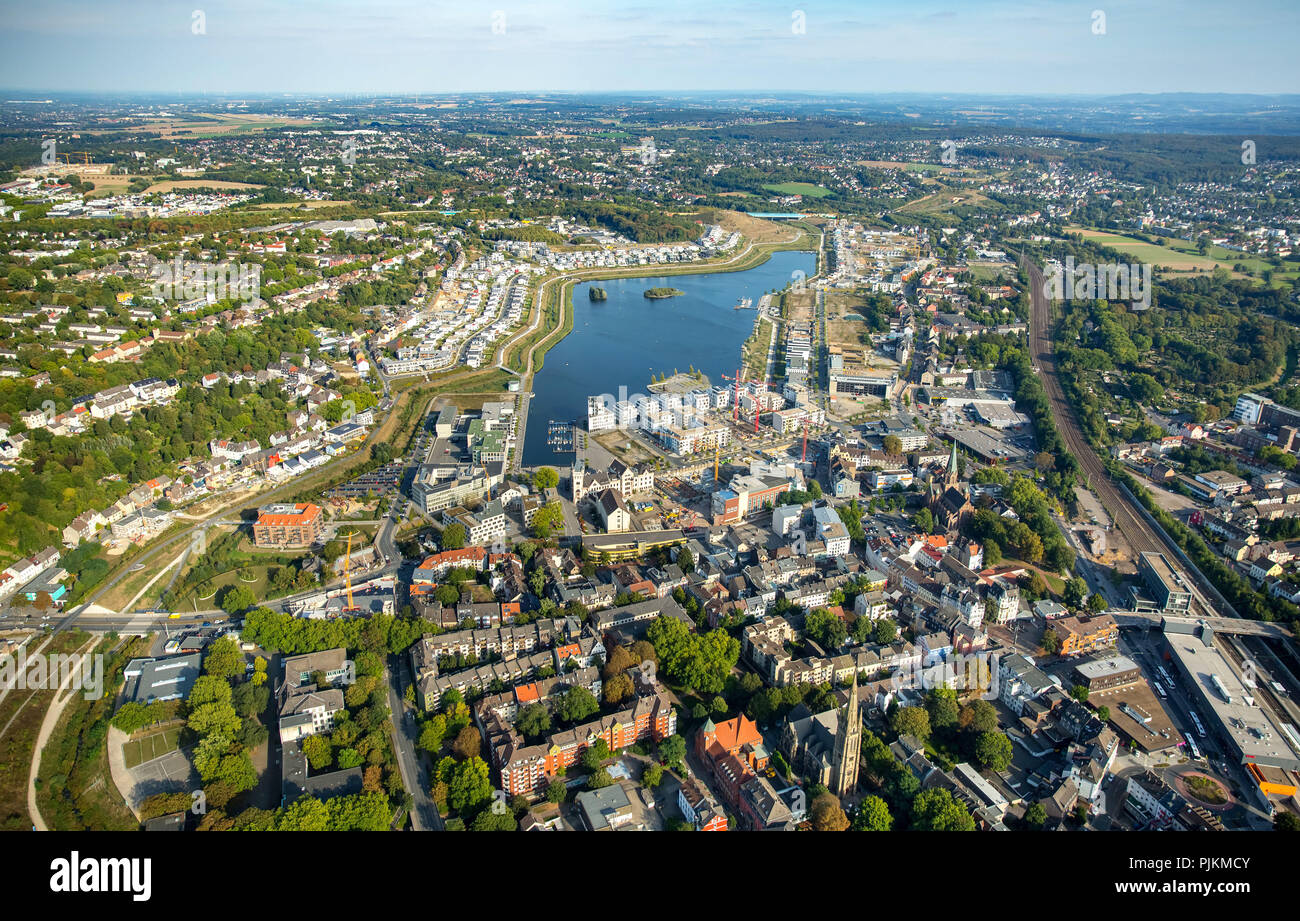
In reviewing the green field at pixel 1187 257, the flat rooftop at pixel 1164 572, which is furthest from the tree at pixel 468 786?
the green field at pixel 1187 257

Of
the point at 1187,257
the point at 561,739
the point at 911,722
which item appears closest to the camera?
the point at 561,739

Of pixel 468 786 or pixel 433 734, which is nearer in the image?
pixel 468 786

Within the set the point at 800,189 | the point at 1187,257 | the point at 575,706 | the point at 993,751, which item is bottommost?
the point at 993,751

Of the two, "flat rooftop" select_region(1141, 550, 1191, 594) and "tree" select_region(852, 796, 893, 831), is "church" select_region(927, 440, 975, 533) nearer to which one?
"flat rooftop" select_region(1141, 550, 1191, 594)

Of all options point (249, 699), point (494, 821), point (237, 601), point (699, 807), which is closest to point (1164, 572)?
point (699, 807)

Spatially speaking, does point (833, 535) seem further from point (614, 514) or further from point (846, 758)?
point (846, 758)

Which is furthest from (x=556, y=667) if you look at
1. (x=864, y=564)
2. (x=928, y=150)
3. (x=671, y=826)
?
(x=928, y=150)

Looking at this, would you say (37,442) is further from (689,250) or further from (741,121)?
(741,121)

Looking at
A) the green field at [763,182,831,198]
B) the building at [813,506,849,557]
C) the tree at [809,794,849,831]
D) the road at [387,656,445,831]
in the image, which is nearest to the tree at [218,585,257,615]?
the road at [387,656,445,831]
